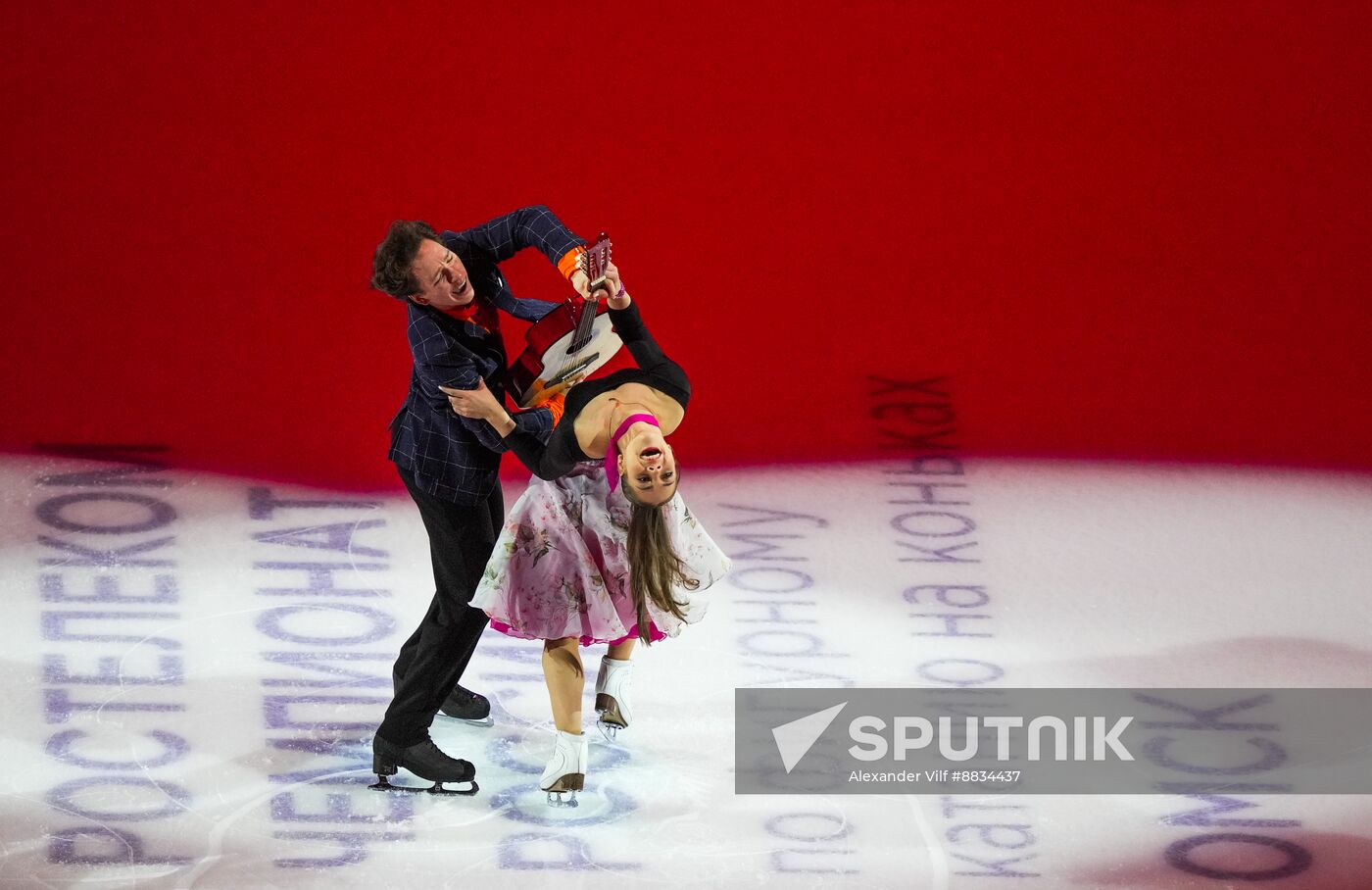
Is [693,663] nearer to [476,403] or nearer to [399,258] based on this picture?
[476,403]

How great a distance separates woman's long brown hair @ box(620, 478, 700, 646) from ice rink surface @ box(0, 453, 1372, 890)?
0.53 meters

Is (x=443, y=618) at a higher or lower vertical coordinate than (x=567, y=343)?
lower

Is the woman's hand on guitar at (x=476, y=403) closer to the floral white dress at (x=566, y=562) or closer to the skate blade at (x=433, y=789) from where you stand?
the floral white dress at (x=566, y=562)

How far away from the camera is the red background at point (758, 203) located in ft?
18.0

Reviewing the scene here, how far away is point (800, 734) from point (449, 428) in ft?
3.94

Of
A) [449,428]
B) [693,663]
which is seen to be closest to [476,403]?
[449,428]

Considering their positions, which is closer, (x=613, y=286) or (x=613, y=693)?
(x=613, y=286)

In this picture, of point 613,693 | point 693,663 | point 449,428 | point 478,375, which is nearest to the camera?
point 478,375

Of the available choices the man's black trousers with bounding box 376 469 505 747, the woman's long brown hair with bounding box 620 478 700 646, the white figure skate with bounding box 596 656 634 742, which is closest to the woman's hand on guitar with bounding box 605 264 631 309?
the woman's long brown hair with bounding box 620 478 700 646

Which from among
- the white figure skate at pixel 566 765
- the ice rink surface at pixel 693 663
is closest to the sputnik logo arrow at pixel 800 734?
the ice rink surface at pixel 693 663

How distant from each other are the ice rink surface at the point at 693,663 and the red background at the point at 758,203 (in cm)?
32

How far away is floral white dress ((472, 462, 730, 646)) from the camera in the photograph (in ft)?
12.8

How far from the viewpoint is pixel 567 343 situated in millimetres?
3824

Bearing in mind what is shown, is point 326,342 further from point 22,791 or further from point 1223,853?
point 1223,853
